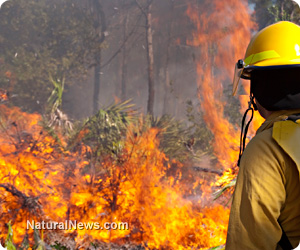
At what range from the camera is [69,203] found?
15.5 feet

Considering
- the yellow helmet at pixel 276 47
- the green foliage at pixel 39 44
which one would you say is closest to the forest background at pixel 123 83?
→ the green foliage at pixel 39 44

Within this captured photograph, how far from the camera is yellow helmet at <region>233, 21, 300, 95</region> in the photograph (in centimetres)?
104

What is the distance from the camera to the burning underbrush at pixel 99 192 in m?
4.57

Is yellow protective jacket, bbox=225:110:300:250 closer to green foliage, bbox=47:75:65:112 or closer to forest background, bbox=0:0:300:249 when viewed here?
forest background, bbox=0:0:300:249

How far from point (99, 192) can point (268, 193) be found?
4.13 meters

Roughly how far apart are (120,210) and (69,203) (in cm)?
79

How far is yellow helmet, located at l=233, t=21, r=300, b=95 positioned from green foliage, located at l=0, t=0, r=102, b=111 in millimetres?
4404

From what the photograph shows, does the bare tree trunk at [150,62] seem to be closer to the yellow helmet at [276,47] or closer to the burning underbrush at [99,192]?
the burning underbrush at [99,192]

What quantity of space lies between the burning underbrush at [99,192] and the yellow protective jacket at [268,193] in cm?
392

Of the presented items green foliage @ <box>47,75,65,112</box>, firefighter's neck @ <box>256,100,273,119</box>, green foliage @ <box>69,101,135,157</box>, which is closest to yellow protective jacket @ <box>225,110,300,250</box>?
firefighter's neck @ <box>256,100,273,119</box>

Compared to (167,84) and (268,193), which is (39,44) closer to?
(167,84)

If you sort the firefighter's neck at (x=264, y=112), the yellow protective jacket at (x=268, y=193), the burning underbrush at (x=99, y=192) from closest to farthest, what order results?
the yellow protective jacket at (x=268, y=193) → the firefighter's neck at (x=264, y=112) → the burning underbrush at (x=99, y=192)

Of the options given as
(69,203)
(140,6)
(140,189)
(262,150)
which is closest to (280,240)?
(262,150)

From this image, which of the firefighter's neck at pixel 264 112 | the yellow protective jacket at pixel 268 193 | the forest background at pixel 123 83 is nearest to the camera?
the yellow protective jacket at pixel 268 193
